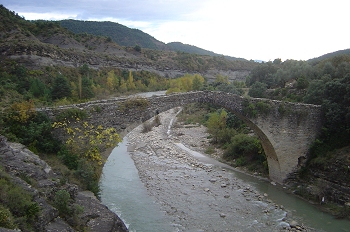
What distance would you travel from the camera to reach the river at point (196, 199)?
12445 millimetres

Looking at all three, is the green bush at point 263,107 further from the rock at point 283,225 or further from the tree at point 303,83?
the tree at point 303,83

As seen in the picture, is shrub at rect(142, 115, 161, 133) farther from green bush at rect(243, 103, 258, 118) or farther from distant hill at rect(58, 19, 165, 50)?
distant hill at rect(58, 19, 165, 50)

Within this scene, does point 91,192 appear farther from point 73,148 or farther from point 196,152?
point 196,152

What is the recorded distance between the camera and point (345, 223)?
1262 centimetres

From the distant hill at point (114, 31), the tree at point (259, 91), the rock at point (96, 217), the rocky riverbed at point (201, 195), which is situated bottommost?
the rocky riverbed at point (201, 195)

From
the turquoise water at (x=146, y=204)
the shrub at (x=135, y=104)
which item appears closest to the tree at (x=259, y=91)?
the turquoise water at (x=146, y=204)

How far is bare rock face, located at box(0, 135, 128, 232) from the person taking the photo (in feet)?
21.2

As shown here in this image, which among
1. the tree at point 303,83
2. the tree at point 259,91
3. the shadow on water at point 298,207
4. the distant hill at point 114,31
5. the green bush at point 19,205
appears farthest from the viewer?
the distant hill at point 114,31

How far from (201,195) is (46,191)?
9.28 m

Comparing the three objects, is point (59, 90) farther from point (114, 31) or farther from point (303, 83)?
point (114, 31)

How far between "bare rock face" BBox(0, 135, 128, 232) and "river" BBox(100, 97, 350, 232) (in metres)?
3.70

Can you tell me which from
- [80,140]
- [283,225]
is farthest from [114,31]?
[283,225]

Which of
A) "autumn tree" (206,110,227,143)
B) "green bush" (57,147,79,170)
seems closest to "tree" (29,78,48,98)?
"autumn tree" (206,110,227,143)

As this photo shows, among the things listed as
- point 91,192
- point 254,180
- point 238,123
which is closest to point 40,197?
point 91,192
